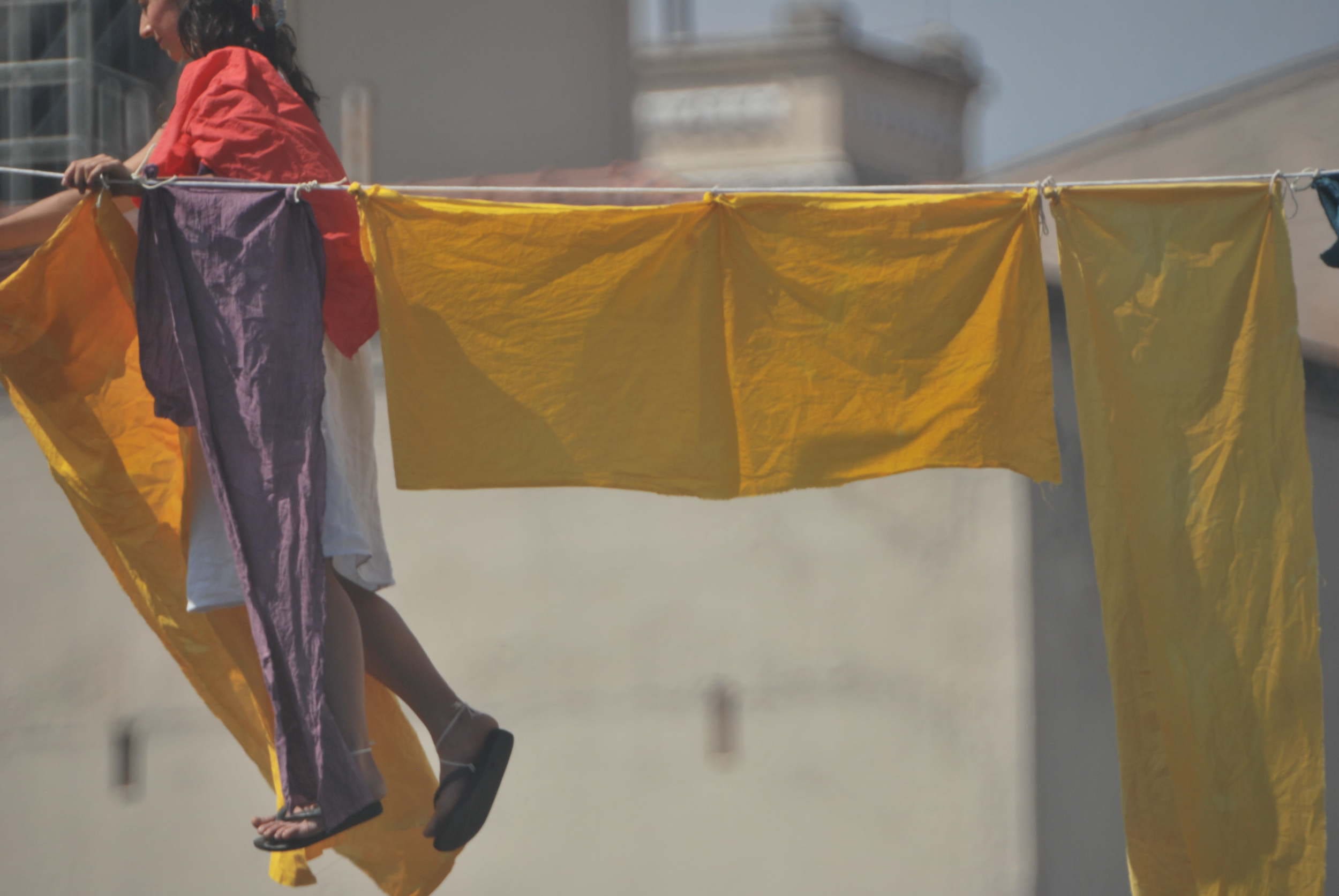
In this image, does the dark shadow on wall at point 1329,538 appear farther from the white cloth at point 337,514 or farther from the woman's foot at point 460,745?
the white cloth at point 337,514

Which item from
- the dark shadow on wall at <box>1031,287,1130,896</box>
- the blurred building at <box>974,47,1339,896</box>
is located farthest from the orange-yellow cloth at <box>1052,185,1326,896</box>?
the dark shadow on wall at <box>1031,287,1130,896</box>

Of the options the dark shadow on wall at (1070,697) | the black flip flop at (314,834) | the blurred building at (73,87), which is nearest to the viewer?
the black flip flop at (314,834)

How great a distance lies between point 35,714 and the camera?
6.43 meters

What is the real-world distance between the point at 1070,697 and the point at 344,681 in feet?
10.8

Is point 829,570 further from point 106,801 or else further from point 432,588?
point 106,801

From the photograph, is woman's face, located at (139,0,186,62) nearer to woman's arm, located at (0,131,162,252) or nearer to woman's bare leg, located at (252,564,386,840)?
woman's arm, located at (0,131,162,252)

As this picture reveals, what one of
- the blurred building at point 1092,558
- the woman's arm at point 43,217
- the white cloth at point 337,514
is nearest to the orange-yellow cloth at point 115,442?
the woman's arm at point 43,217

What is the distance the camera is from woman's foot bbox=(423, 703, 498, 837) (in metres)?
3.59

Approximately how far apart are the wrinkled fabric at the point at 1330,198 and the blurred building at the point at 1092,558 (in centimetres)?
144

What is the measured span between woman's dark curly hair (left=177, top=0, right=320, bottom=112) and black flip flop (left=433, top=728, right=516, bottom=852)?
4.39 ft

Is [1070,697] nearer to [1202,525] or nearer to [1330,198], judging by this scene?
[1202,525]

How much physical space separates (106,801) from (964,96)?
10.5 meters

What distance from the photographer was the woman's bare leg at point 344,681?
3357 millimetres

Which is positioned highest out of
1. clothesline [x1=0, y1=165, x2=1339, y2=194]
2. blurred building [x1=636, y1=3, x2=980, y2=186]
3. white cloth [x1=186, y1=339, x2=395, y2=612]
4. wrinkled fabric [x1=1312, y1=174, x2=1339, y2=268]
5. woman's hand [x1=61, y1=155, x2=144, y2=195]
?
blurred building [x1=636, y1=3, x2=980, y2=186]
